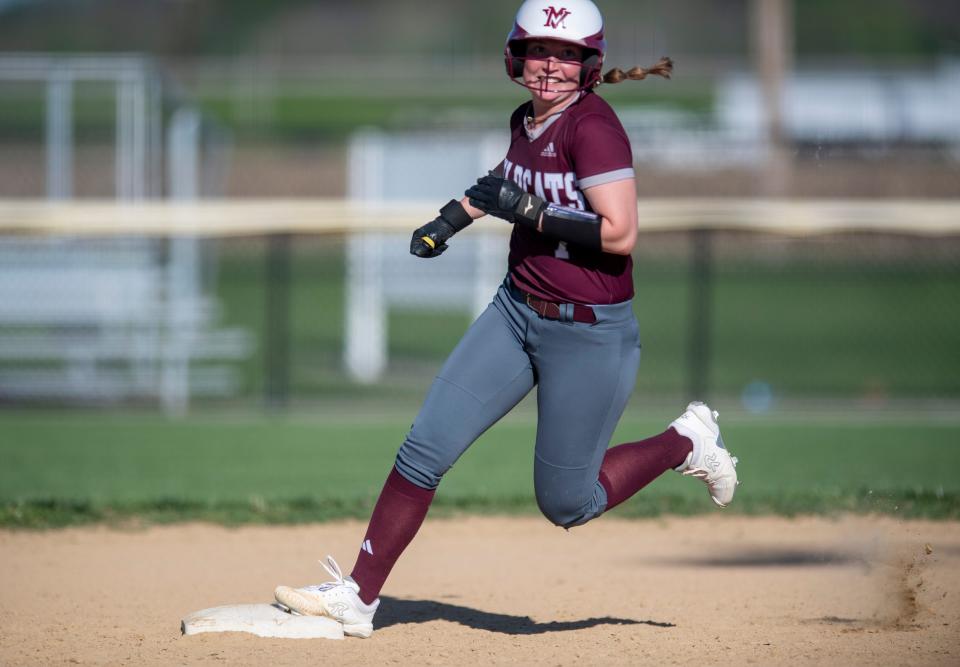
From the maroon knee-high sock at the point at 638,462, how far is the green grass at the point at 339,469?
89.2 inches

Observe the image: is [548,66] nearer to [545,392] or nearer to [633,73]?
[633,73]

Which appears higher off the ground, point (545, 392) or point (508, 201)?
point (508, 201)

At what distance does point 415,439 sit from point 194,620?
1.07 m

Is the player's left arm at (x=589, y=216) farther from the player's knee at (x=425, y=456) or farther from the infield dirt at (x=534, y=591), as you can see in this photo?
the infield dirt at (x=534, y=591)

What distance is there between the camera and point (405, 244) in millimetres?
13984

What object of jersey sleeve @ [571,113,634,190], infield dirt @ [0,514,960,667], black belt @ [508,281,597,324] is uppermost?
jersey sleeve @ [571,113,634,190]

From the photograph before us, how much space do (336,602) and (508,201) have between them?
1569 mm

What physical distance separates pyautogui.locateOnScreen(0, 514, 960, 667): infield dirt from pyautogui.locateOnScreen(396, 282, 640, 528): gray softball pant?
2.14 feet

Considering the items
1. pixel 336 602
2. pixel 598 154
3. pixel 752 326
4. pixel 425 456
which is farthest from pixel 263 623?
pixel 752 326

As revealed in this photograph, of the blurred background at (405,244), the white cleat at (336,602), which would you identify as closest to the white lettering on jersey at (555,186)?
the white cleat at (336,602)

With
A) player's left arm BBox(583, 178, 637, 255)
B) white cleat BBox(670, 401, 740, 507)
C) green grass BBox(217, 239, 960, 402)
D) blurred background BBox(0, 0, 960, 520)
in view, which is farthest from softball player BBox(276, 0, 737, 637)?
green grass BBox(217, 239, 960, 402)

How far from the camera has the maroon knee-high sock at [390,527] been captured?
4.38 m

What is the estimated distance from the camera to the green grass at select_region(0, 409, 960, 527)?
23.5 ft

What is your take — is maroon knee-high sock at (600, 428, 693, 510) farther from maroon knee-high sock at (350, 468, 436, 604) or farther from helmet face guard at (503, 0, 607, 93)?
helmet face guard at (503, 0, 607, 93)
